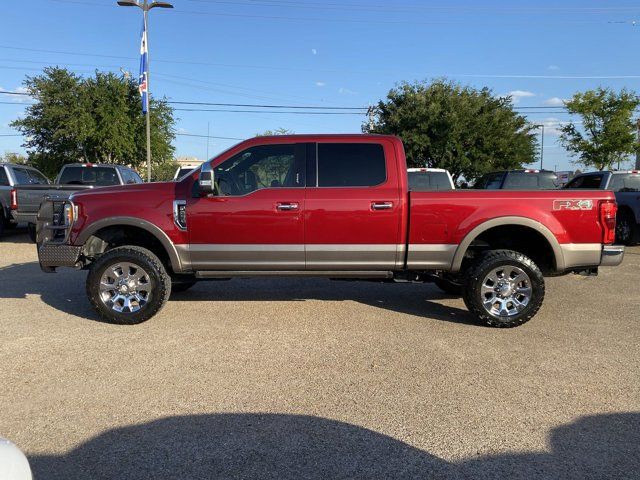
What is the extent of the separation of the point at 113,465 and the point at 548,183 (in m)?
12.8

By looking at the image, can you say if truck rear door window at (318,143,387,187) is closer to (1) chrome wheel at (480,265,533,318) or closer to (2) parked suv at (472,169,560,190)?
(1) chrome wheel at (480,265,533,318)

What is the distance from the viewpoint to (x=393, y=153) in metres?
5.68

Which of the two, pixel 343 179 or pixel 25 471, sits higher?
pixel 343 179

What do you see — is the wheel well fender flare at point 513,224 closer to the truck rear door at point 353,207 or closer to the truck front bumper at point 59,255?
the truck rear door at point 353,207

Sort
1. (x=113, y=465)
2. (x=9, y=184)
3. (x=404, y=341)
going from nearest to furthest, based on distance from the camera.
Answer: (x=113, y=465)
(x=404, y=341)
(x=9, y=184)

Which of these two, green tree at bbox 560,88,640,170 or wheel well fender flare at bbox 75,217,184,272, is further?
green tree at bbox 560,88,640,170

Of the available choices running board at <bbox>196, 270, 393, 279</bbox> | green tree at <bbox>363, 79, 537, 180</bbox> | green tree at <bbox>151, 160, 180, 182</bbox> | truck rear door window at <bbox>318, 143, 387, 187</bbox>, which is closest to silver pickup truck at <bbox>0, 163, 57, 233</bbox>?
running board at <bbox>196, 270, 393, 279</bbox>

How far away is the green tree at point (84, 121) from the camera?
76.4ft

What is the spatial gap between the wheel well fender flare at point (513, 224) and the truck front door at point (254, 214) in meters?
1.77

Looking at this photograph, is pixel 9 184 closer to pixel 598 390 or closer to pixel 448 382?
pixel 448 382

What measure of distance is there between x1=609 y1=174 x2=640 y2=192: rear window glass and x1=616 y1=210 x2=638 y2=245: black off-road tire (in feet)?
2.12

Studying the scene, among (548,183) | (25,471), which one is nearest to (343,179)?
(25,471)

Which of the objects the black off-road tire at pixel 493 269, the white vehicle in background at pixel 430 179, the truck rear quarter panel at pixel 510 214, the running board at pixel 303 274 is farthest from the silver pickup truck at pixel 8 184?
the black off-road tire at pixel 493 269

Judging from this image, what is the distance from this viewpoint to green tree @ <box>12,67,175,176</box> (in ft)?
76.4
